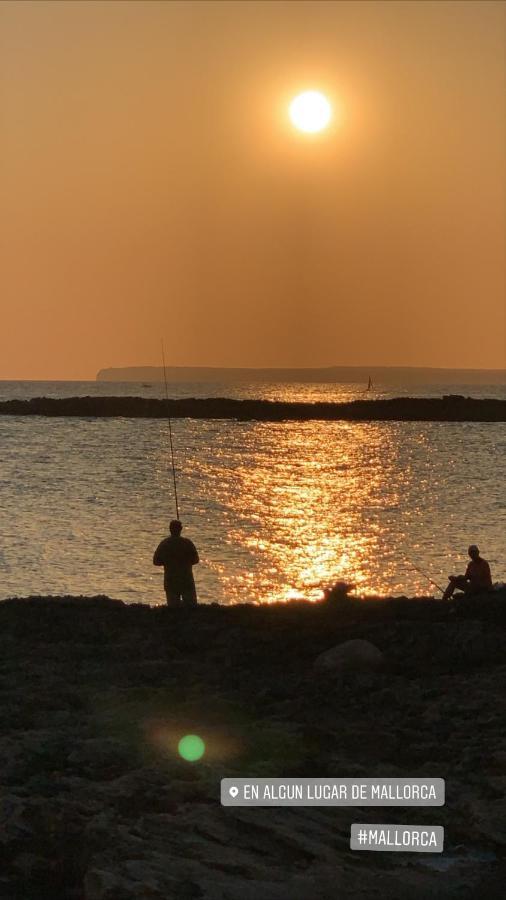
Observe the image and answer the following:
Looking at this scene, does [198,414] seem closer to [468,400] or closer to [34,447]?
[468,400]

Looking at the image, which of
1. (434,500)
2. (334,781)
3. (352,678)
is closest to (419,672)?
(352,678)

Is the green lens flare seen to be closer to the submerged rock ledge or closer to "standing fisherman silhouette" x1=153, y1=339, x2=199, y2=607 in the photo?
"standing fisherman silhouette" x1=153, y1=339, x2=199, y2=607

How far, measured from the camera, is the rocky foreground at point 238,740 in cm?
693

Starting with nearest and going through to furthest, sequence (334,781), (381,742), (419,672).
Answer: (334,781), (381,742), (419,672)

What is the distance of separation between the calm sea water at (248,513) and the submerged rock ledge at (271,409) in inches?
1558

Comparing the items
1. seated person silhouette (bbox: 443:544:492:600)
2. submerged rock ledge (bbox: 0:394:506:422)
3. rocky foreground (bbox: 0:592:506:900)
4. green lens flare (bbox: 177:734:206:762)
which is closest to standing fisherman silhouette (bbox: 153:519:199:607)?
rocky foreground (bbox: 0:592:506:900)

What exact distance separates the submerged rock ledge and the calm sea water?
39580 mm

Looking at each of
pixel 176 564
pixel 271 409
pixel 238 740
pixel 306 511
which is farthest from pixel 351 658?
pixel 271 409

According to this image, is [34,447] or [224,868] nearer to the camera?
[224,868]

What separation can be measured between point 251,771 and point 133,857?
1.47 m

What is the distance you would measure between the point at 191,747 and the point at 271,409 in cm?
12710

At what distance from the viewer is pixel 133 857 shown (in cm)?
690

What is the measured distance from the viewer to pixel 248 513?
42.8 meters

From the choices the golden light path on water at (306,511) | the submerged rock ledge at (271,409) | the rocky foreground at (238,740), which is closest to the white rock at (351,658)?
the rocky foreground at (238,740)
